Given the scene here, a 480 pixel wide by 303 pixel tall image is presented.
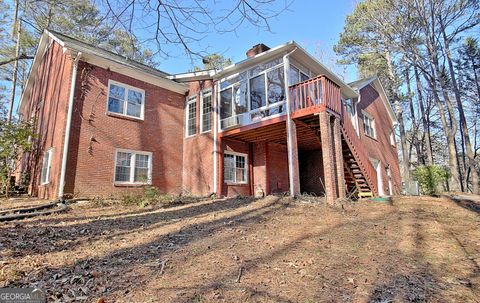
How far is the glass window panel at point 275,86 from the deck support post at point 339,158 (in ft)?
8.54

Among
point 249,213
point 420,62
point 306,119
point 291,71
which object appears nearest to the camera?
point 249,213

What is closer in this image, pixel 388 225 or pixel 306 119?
pixel 388 225

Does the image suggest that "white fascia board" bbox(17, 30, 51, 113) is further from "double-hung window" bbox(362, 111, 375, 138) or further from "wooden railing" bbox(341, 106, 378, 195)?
"double-hung window" bbox(362, 111, 375, 138)

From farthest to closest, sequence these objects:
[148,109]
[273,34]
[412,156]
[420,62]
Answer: [412,156] < [420,62] < [148,109] < [273,34]

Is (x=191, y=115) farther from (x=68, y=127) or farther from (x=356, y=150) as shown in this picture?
(x=356, y=150)

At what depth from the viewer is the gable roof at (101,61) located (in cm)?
1091

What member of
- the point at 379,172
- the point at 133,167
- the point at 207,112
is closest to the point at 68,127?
the point at 133,167

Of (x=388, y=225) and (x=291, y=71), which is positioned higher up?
(x=291, y=71)

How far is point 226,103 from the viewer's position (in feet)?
42.6

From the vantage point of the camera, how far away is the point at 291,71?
11.5 meters

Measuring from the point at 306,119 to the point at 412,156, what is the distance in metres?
28.4

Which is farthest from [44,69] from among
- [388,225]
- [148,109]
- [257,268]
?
[388,225]

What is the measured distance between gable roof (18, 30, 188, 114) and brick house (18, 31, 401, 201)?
55mm

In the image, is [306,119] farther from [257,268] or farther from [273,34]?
[257,268]
